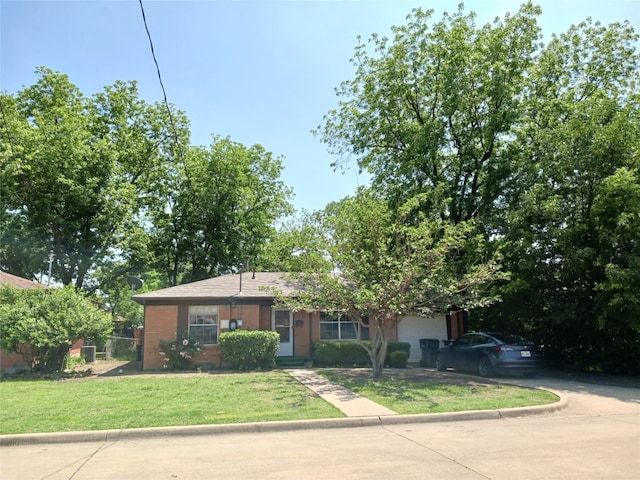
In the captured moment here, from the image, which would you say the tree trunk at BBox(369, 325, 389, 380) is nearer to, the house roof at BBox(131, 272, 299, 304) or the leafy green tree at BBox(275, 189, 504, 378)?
the leafy green tree at BBox(275, 189, 504, 378)

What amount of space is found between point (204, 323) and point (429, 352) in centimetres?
898

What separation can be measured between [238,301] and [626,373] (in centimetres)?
1372

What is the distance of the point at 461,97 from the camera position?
20828 mm

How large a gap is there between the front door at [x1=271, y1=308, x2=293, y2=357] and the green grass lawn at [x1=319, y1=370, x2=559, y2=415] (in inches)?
245

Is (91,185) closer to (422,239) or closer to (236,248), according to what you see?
(236,248)

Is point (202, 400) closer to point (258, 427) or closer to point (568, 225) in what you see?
point (258, 427)

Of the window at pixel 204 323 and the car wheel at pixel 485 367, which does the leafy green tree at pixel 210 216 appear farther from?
the car wheel at pixel 485 367

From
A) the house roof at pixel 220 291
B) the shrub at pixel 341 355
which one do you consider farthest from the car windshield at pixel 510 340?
the house roof at pixel 220 291

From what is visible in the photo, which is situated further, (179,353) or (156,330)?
(156,330)

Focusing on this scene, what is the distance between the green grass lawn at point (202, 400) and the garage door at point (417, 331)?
259 inches

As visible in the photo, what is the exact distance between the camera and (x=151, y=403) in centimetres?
1022

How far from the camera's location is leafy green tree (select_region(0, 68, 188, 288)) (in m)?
24.5

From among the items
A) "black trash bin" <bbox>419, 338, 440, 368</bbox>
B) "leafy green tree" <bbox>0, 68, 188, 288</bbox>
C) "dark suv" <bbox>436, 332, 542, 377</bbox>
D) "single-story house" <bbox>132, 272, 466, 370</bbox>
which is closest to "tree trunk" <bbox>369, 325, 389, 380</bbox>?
"dark suv" <bbox>436, 332, 542, 377</bbox>

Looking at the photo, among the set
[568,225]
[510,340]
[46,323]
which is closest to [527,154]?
[568,225]
